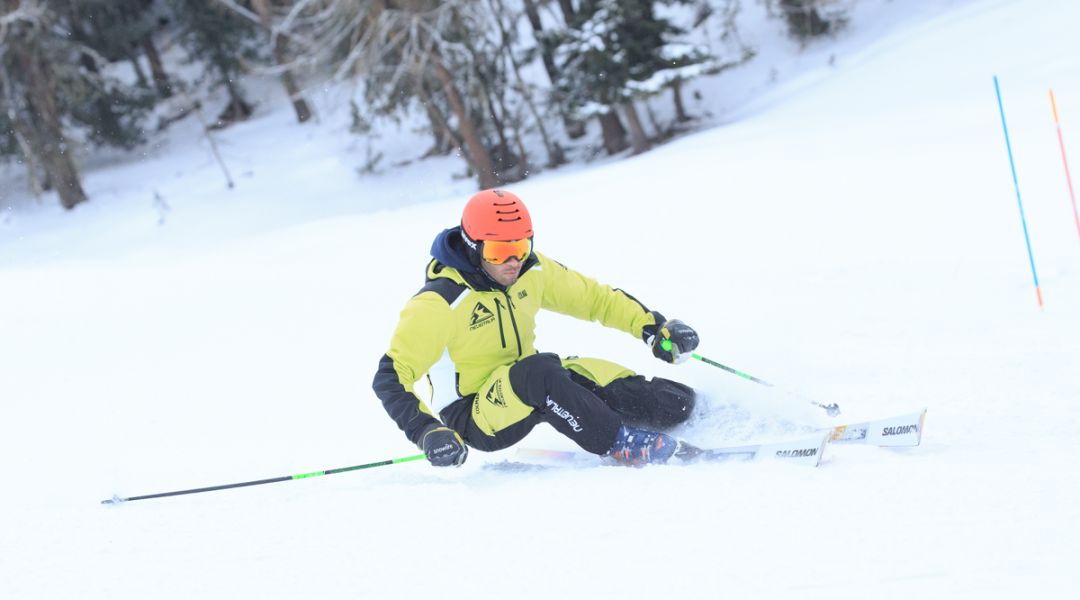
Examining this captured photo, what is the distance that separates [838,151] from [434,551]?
321 inches

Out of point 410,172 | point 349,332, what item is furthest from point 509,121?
A: point 349,332

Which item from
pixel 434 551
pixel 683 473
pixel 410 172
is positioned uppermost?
pixel 434 551

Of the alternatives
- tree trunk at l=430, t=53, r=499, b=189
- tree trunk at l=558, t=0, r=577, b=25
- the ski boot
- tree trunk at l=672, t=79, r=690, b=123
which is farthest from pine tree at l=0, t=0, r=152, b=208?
the ski boot

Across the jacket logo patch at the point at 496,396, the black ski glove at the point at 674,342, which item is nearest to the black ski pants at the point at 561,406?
the jacket logo patch at the point at 496,396

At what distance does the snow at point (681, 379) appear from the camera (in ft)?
9.02

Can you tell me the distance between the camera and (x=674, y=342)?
4.34 metres

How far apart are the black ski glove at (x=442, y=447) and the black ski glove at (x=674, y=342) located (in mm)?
1143

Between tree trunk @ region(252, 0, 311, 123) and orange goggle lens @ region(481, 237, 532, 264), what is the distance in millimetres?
20153

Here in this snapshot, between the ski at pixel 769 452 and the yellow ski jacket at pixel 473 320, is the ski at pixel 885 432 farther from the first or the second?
the yellow ski jacket at pixel 473 320

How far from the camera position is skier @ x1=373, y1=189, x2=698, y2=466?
3883 millimetres

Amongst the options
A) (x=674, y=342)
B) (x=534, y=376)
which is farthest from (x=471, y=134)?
(x=534, y=376)

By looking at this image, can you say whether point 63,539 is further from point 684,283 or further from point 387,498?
point 684,283

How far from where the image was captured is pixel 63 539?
11.3 feet

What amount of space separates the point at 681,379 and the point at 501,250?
1949 mm
